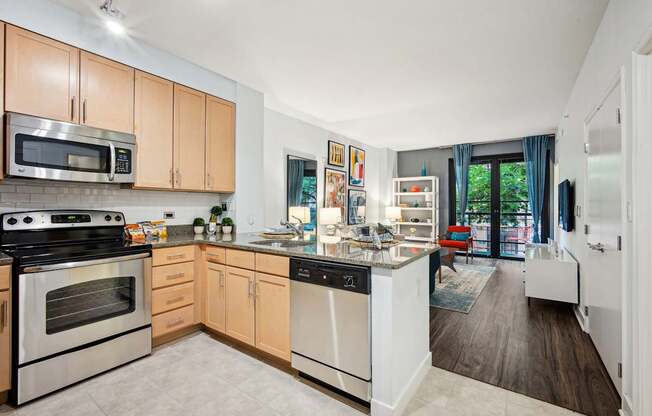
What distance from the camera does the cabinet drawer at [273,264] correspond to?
2.14m

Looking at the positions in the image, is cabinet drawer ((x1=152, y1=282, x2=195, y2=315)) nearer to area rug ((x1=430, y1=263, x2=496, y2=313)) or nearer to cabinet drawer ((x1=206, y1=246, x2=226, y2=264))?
cabinet drawer ((x1=206, y1=246, x2=226, y2=264))

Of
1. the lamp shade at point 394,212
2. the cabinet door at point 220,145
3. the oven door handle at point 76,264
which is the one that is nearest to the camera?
the oven door handle at point 76,264

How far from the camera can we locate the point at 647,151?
1.49m

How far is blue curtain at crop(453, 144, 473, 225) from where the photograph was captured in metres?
6.92

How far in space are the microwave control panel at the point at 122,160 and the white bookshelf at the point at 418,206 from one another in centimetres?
597

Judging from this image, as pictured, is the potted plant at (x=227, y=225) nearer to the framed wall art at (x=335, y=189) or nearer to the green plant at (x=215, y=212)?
the green plant at (x=215, y=212)

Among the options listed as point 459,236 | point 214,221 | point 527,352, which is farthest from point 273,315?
point 459,236

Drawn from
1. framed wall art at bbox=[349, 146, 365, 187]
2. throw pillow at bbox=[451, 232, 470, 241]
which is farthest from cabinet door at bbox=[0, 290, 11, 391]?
throw pillow at bbox=[451, 232, 470, 241]

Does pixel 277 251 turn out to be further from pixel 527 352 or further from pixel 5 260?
pixel 527 352

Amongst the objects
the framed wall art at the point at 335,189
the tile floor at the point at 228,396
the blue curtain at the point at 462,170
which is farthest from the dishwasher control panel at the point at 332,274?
the blue curtain at the point at 462,170

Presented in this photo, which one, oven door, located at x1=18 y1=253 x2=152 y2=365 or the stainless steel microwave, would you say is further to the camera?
the stainless steel microwave

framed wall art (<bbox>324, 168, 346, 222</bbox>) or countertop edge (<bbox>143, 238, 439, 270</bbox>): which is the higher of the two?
framed wall art (<bbox>324, 168, 346, 222</bbox>)

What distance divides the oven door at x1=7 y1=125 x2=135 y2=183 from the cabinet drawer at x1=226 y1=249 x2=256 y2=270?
107 cm

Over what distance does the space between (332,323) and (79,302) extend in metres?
1.75
